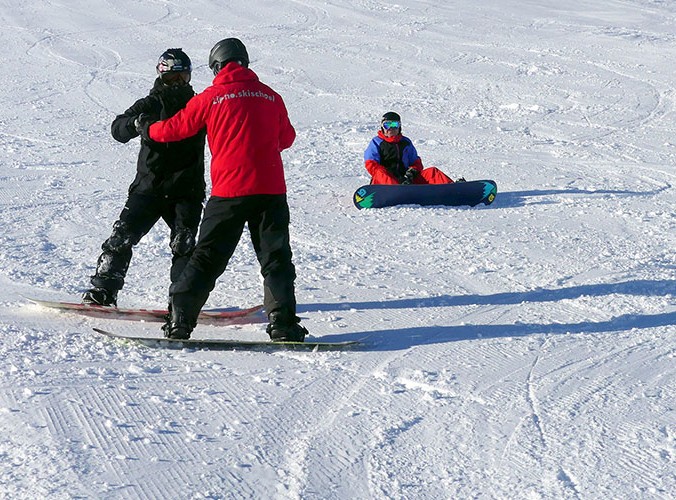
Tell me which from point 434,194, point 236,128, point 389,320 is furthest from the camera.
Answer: point 434,194

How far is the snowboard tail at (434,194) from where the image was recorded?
8.75 m

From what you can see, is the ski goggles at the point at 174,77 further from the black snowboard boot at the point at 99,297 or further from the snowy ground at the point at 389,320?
the snowy ground at the point at 389,320

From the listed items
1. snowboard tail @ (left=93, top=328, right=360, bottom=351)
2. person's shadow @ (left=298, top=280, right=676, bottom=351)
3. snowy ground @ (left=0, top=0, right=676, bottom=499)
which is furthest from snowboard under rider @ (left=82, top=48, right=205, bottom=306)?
person's shadow @ (left=298, top=280, right=676, bottom=351)

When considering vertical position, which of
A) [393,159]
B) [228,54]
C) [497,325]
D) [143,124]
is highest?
[228,54]

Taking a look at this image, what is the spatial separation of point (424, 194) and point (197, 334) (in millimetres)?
3845

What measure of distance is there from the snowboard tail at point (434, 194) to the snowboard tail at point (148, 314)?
3.10m

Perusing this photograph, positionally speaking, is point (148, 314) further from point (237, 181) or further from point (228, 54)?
point (228, 54)

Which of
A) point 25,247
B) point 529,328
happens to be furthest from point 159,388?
point 25,247

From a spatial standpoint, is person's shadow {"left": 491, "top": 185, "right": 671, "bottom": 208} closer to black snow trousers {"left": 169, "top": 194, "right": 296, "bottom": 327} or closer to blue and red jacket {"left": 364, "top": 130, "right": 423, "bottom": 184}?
blue and red jacket {"left": 364, "top": 130, "right": 423, "bottom": 184}

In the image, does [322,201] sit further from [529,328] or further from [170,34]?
[170,34]

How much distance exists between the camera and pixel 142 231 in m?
5.70

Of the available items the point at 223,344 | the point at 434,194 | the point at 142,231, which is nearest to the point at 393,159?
the point at 434,194

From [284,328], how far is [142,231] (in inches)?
46.1

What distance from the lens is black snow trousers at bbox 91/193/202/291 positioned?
563cm
